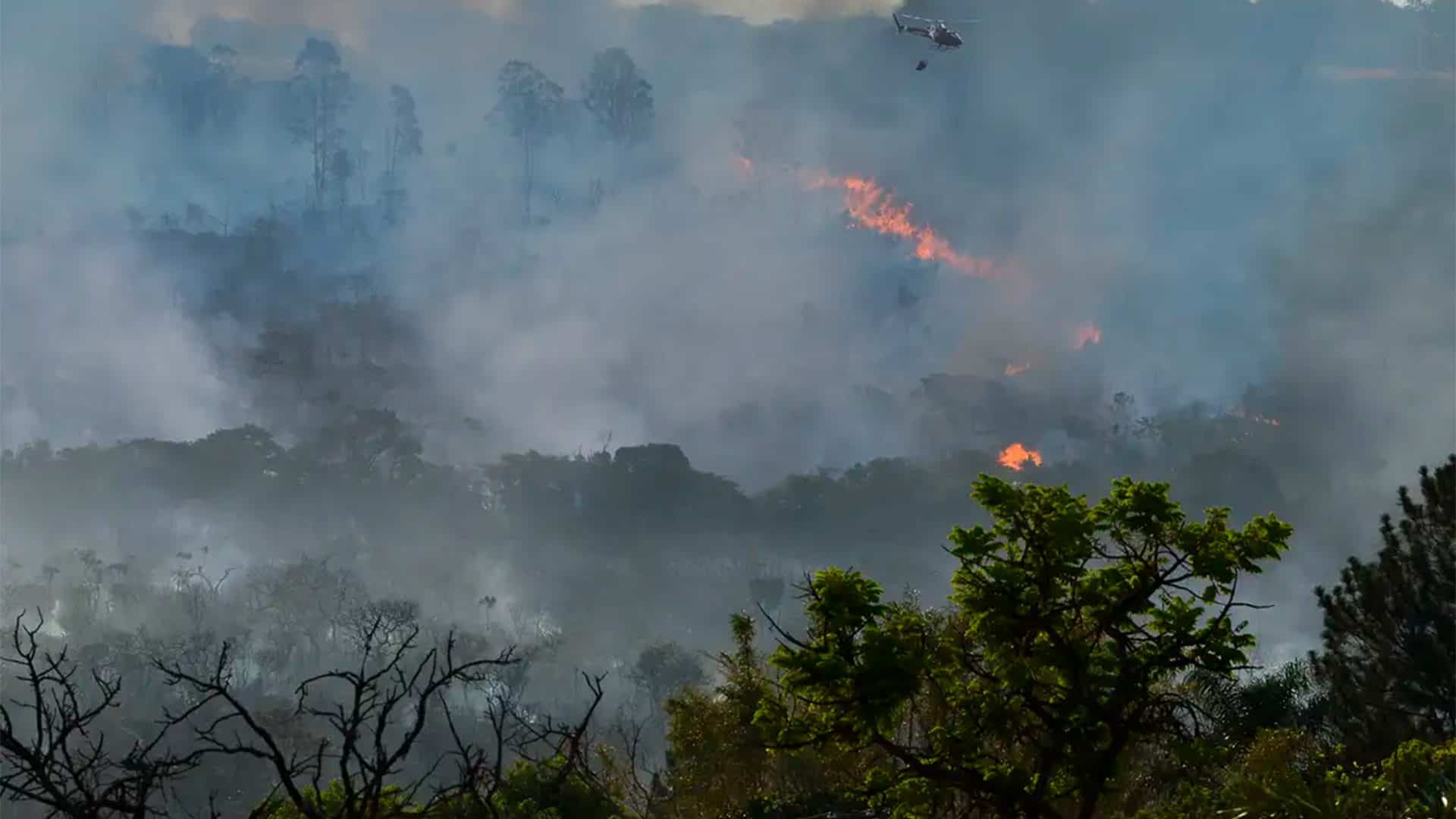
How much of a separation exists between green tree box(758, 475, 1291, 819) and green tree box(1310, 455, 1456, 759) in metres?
12.8

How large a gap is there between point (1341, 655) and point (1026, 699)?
17260mm

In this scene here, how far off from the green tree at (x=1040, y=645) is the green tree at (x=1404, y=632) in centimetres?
1278

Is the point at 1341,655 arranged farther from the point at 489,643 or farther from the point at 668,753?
the point at 489,643

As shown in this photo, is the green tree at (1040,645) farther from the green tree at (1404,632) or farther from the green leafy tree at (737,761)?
the green leafy tree at (737,761)

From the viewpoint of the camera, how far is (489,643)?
185750 mm

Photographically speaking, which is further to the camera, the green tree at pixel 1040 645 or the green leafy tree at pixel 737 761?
the green leafy tree at pixel 737 761

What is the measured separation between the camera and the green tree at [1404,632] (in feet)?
82.5

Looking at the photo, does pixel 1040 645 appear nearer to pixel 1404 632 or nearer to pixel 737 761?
pixel 1404 632

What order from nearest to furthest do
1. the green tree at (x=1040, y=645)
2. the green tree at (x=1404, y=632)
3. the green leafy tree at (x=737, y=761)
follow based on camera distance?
the green tree at (x=1040, y=645), the green tree at (x=1404, y=632), the green leafy tree at (x=737, y=761)

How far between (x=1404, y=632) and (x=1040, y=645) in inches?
613

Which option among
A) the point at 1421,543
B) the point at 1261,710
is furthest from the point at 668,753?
the point at 1421,543

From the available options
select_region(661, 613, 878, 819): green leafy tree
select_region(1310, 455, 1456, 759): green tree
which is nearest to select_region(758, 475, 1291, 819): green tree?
select_region(1310, 455, 1456, 759): green tree

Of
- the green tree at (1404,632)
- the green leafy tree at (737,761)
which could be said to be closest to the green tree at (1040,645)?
the green tree at (1404,632)

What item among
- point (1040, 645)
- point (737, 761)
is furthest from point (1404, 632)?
point (737, 761)
